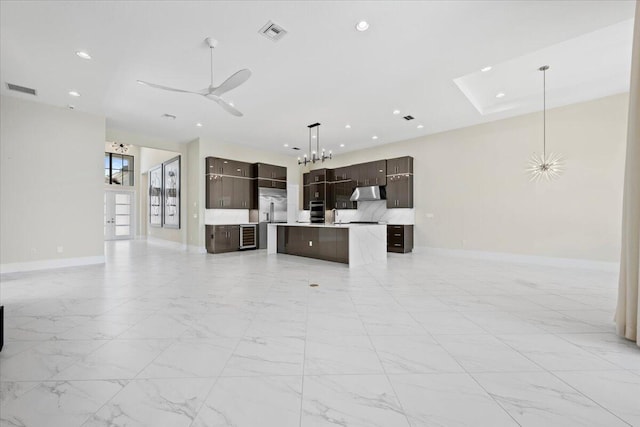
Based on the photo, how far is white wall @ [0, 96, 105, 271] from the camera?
16.2 ft

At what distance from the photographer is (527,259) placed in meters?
5.84

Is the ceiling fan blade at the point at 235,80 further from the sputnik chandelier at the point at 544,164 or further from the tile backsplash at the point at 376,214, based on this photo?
the tile backsplash at the point at 376,214

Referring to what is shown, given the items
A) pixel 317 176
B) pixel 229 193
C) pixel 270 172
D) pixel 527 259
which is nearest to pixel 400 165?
pixel 317 176

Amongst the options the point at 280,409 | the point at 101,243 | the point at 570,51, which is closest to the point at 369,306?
the point at 280,409

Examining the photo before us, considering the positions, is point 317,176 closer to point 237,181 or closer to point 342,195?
point 342,195

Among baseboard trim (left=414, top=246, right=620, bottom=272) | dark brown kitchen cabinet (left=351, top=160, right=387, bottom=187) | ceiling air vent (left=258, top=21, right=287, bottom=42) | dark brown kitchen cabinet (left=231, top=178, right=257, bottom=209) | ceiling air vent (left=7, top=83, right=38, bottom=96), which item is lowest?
baseboard trim (left=414, top=246, right=620, bottom=272)

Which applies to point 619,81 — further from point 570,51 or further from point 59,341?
point 59,341

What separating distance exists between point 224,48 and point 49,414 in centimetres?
387

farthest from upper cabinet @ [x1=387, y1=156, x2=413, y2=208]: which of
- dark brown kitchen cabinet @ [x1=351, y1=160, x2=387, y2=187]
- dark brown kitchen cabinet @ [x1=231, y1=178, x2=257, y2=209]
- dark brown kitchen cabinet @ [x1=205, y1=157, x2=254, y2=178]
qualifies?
dark brown kitchen cabinet @ [x1=205, y1=157, x2=254, y2=178]

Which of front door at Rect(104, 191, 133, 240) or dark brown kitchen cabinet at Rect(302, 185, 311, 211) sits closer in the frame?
dark brown kitchen cabinet at Rect(302, 185, 311, 211)

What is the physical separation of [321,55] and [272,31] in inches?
30.5

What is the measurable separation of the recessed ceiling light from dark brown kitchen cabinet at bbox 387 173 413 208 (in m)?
5.08

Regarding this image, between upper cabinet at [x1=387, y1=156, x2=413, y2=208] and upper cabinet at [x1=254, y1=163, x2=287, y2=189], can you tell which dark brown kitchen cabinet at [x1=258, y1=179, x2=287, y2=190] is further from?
upper cabinet at [x1=387, y1=156, x2=413, y2=208]

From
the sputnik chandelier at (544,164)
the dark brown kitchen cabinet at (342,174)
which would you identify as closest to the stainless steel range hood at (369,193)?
the dark brown kitchen cabinet at (342,174)
